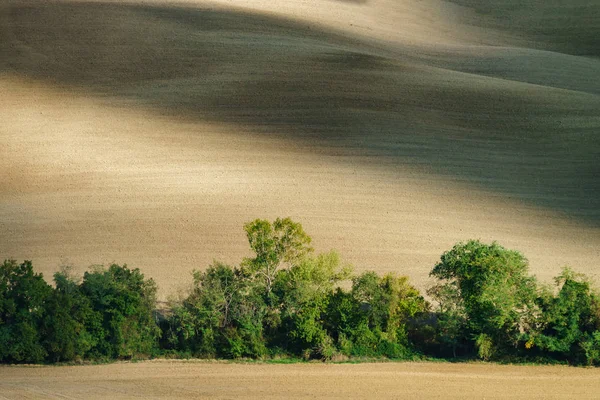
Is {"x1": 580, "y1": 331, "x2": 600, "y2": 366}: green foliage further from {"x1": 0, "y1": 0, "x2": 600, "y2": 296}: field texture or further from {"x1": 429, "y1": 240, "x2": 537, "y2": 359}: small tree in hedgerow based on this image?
{"x1": 0, "y1": 0, "x2": 600, "y2": 296}: field texture

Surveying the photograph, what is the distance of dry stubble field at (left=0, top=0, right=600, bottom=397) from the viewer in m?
34.7

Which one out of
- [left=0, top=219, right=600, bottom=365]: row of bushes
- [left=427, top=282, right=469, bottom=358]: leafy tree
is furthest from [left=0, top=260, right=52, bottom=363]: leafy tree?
[left=427, top=282, right=469, bottom=358]: leafy tree

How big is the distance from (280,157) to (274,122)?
427cm

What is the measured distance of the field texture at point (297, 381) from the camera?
2227 centimetres

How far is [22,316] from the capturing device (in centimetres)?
2464

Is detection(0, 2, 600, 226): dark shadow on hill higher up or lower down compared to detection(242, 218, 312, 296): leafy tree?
higher up

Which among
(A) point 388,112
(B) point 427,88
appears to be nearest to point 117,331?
(A) point 388,112

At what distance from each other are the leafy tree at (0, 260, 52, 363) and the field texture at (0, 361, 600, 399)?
479 millimetres

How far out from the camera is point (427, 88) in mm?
52688

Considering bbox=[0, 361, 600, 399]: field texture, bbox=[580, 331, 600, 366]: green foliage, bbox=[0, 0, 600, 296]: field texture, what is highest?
bbox=[0, 0, 600, 296]: field texture

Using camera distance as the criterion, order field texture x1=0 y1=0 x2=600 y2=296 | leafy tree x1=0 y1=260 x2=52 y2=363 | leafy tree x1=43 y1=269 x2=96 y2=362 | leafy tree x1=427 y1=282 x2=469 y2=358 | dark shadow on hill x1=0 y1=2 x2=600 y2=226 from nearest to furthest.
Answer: leafy tree x1=0 y1=260 x2=52 y2=363 < leafy tree x1=43 y1=269 x2=96 y2=362 < leafy tree x1=427 y1=282 x2=469 y2=358 < field texture x1=0 y1=0 x2=600 y2=296 < dark shadow on hill x1=0 y1=2 x2=600 y2=226

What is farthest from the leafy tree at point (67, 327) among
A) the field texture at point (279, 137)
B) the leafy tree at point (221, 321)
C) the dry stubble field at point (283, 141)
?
the field texture at point (279, 137)

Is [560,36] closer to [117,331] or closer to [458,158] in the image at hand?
[458,158]

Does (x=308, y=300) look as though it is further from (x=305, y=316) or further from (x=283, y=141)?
(x=283, y=141)
